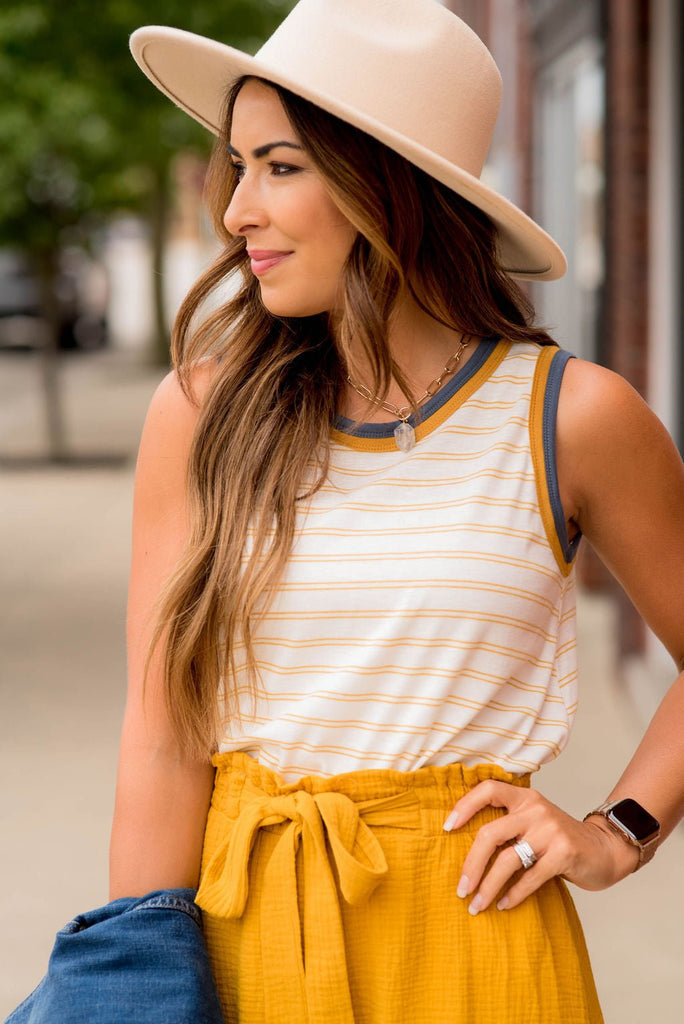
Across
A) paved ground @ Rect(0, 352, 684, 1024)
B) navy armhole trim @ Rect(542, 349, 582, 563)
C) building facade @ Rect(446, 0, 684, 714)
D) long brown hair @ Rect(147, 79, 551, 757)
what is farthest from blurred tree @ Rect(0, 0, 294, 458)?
navy armhole trim @ Rect(542, 349, 582, 563)

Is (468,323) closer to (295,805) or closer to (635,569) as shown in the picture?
(635,569)

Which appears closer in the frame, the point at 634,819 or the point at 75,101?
the point at 634,819

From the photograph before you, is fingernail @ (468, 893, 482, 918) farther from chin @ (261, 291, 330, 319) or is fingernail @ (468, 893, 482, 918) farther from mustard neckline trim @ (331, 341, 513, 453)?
chin @ (261, 291, 330, 319)

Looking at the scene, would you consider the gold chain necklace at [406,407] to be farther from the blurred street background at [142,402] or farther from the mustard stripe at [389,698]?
the blurred street background at [142,402]

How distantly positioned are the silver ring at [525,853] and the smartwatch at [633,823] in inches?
5.4

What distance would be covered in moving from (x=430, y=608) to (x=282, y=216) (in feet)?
1.62

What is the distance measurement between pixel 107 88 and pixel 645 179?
7.27 metres

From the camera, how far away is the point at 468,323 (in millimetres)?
1911

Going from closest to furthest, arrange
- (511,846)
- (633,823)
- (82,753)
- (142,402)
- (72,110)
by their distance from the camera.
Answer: (511,846) < (633,823) < (82,753) < (72,110) < (142,402)

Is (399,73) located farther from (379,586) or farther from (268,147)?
(379,586)

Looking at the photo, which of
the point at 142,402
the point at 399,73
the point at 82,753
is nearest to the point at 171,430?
the point at 399,73

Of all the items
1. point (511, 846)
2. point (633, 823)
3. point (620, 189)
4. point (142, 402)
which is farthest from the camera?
point (142, 402)

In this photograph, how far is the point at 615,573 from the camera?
6.31ft

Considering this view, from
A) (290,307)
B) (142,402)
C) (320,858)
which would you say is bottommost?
(142,402)
